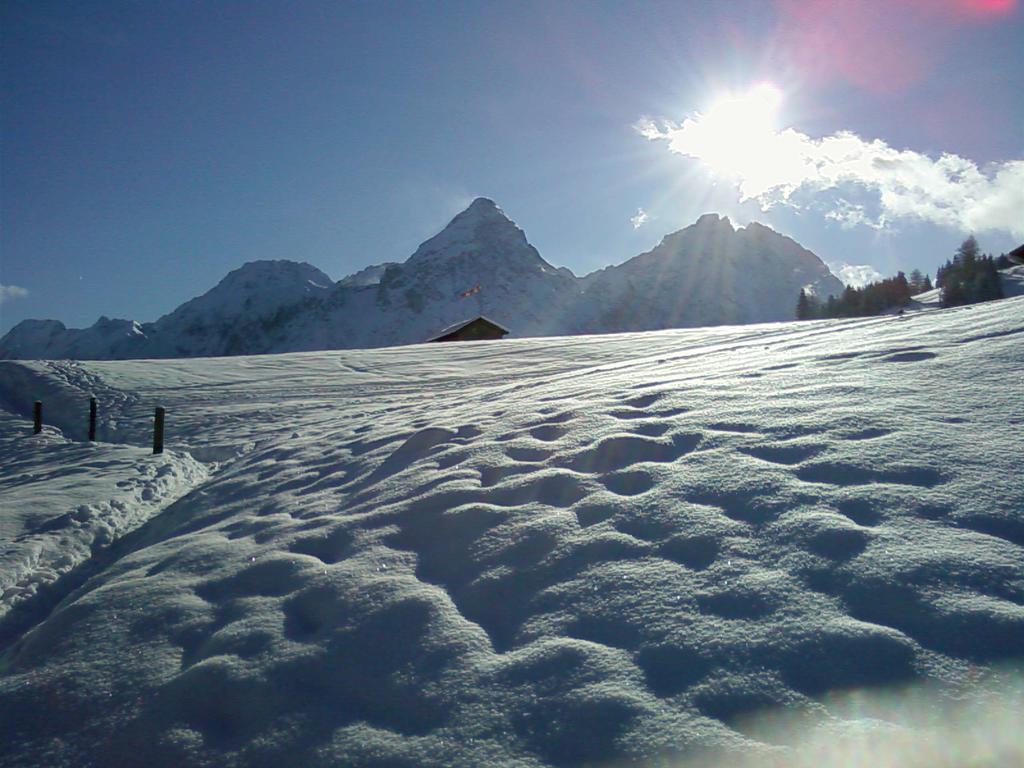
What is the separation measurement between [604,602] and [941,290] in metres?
63.9

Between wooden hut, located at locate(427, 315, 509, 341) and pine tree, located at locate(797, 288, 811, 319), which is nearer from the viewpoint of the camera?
wooden hut, located at locate(427, 315, 509, 341)

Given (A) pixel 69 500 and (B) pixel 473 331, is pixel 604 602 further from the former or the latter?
(B) pixel 473 331

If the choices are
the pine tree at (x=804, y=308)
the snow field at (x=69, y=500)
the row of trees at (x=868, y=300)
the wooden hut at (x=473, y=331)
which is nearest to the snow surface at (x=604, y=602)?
the snow field at (x=69, y=500)

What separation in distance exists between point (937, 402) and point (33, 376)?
2522 centimetres

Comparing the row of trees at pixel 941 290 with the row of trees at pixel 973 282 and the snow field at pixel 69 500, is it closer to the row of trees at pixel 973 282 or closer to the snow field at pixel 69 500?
the row of trees at pixel 973 282

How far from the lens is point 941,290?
54031 millimetres

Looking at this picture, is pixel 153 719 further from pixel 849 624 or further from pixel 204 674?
pixel 849 624

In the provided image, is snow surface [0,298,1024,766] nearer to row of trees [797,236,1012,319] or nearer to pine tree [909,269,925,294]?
row of trees [797,236,1012,319]

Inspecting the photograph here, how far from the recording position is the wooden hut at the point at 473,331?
40.7 m

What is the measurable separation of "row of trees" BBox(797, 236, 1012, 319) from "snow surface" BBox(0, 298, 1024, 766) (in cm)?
4793

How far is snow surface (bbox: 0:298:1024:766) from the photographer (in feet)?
6.86

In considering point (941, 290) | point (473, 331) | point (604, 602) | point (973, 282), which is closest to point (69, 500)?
point (604, 602)

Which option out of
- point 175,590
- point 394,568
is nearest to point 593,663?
point 394,568

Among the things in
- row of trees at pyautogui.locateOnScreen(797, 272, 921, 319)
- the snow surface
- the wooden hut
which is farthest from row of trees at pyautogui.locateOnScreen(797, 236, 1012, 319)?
the snow surface
